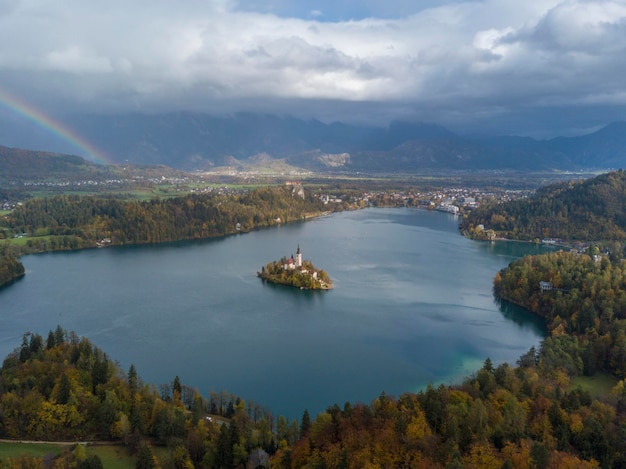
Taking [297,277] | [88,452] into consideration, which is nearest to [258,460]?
[88,452]

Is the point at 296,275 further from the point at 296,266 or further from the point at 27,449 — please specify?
the point at 27,449

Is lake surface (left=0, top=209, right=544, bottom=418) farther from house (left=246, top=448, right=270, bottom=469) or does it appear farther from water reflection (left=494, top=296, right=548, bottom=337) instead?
house (left=246, top=448, right=270, bottom=469)

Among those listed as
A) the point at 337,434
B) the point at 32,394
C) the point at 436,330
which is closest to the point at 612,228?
the point at 436,330

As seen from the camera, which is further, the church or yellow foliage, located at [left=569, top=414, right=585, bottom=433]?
the church

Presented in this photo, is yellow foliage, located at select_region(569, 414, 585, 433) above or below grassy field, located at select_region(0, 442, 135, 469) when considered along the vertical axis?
above

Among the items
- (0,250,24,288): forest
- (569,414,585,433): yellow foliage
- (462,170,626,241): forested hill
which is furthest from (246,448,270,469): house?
(462,170,626,241): forested hill

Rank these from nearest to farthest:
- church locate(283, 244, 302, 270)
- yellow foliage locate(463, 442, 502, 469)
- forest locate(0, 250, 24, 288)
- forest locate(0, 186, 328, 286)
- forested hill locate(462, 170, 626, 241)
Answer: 1. yellow foliage locate(463, 442, 502, 469)
2. forest locate(0, 250, 24, 288)
3. church locate(283, 244, 302, 270)
4. forest locate(0, 186, 328, 286)
5. forested hill locate(462, 170, 626, 241)

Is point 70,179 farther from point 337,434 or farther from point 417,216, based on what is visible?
point 337,434

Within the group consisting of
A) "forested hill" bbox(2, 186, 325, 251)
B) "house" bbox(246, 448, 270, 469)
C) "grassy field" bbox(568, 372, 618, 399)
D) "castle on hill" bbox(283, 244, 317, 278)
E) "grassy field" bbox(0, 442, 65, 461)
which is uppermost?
"forested hill" bbox(2, 186, 325, 251)
